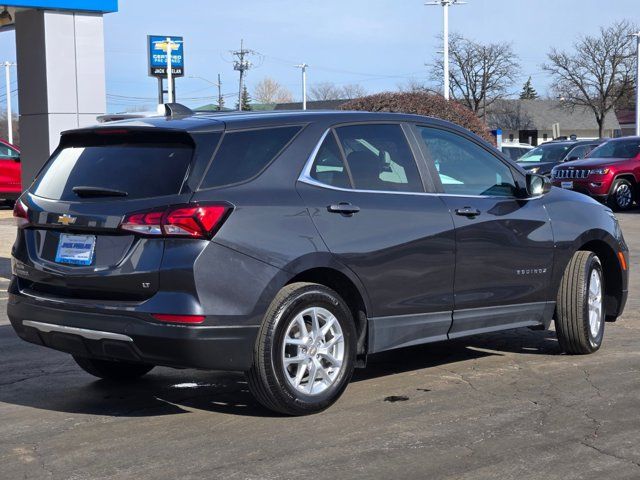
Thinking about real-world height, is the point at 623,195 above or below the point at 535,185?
below

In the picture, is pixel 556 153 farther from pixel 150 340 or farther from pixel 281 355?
pixel 150 340

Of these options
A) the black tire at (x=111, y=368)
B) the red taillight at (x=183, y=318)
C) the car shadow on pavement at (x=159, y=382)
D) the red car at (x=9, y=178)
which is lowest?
the car shadow on pavement at (x=159, y=382)

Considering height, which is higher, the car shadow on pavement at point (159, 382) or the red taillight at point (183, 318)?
the red taillight at point (183, 318)

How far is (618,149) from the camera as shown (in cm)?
2339

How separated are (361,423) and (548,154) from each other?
75.6 feet

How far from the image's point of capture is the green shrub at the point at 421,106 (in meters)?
16.9

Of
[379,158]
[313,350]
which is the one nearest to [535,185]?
[379,158]

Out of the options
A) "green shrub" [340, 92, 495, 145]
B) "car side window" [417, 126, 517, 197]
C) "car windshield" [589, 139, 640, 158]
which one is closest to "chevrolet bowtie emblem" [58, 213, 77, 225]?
"car side window" [417, 126, 517, 197]

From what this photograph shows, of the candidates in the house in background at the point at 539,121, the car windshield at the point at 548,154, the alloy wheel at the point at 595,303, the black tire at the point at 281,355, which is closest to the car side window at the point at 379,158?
the black tire at the point at 281,355

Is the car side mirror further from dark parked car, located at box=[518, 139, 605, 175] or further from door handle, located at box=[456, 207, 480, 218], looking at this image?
dark parked car, located at box=[518, 139, 605, 175]

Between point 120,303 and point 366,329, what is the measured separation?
152cm

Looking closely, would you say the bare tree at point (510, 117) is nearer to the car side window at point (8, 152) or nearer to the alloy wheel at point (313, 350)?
the car side window at point (8, 152)

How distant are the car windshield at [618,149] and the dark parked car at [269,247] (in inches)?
684

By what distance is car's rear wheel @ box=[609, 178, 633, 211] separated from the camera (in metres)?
22.4
